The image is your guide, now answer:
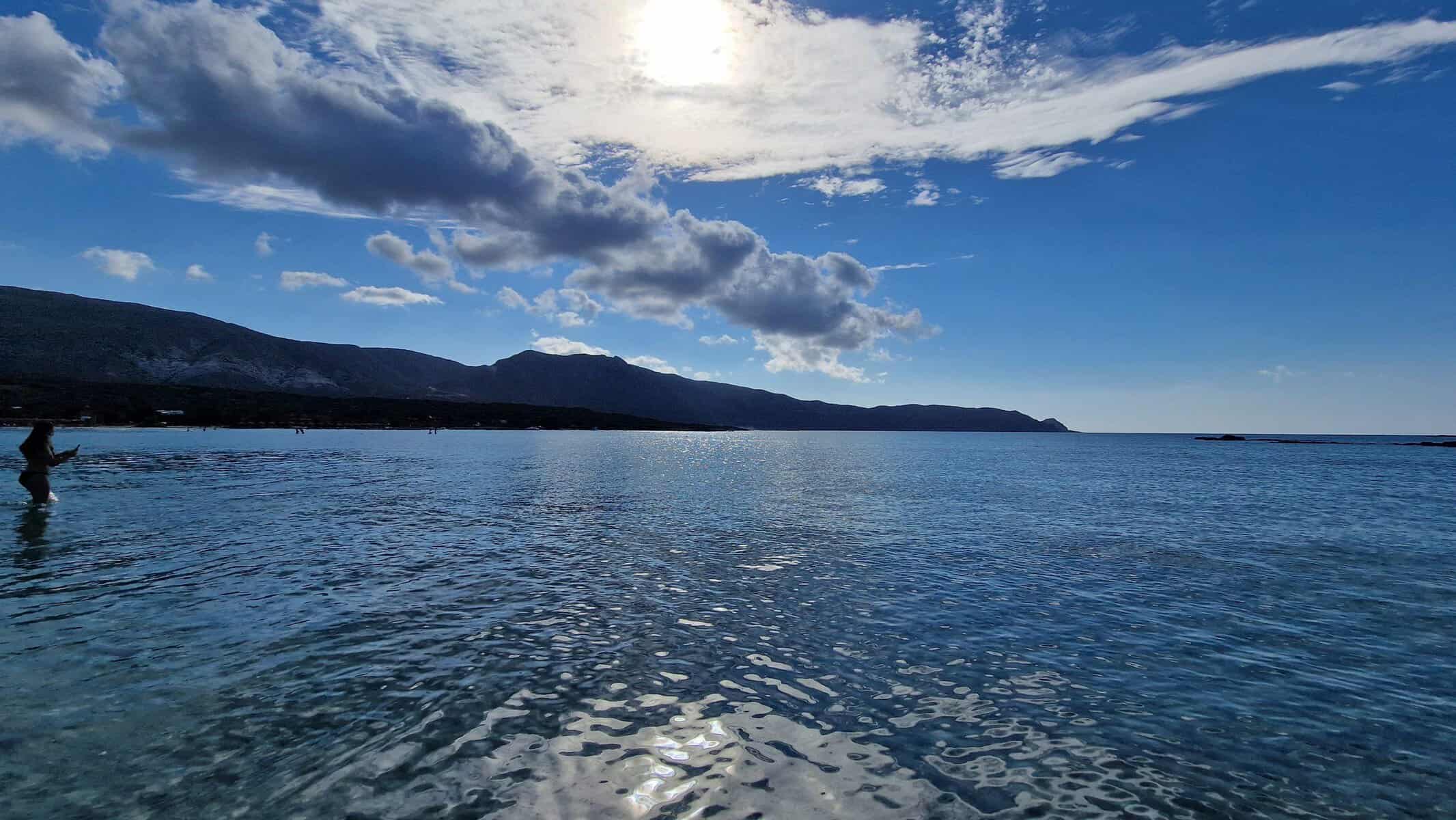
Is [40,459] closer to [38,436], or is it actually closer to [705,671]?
[38,436]

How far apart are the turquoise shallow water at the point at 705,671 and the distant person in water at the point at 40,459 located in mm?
1903

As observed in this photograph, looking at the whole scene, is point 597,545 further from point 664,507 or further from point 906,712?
point 906,712

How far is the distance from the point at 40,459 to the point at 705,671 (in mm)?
44352

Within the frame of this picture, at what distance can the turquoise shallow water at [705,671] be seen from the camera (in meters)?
10.1

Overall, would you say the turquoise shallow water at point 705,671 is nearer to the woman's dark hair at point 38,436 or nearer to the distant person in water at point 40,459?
the distant person in water at point 40,459

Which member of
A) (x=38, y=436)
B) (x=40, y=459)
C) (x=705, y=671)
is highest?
(x=38, y=436)

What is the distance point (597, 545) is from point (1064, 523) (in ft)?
105

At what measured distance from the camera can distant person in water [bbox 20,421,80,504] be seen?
3609cm

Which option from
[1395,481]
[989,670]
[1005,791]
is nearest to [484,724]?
[1005,791]

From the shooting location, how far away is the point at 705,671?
50.0 ft

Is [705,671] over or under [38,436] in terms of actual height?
under

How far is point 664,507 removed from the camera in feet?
158

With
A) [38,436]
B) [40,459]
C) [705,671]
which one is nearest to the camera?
[705,671]

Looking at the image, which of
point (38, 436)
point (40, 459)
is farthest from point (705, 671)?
point (40, 459)
